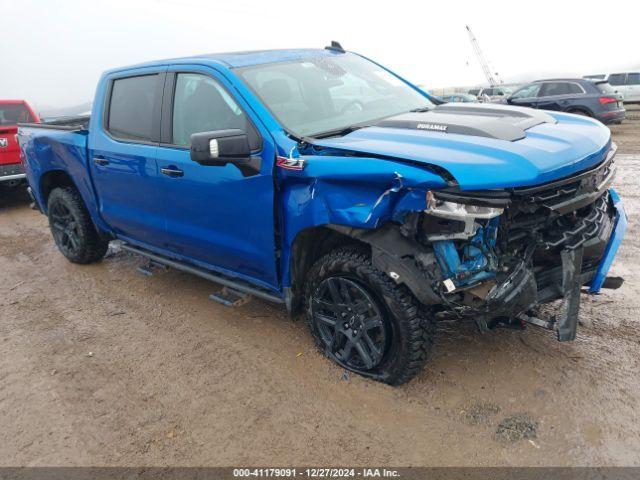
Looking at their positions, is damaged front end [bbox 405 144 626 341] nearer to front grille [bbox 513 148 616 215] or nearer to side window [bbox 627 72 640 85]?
front grille [bbox 513 148 616 215]

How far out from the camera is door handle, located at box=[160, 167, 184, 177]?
3588mm

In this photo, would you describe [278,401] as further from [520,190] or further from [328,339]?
[520,190]

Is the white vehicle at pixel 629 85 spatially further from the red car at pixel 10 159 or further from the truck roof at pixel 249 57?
the red car at pixel 10 159

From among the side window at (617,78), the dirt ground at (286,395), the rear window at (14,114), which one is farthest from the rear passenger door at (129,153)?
the side window at (617,78)

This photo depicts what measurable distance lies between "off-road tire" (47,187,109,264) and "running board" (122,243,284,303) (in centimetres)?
68

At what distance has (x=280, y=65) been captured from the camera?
3.64 meters

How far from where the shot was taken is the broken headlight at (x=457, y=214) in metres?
2.41

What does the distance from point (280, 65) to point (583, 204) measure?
7.09 feet

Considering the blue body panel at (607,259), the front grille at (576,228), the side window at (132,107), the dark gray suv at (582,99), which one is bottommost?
the dark gray suv at (582,99)

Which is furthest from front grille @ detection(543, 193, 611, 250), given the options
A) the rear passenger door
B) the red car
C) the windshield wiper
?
the red car

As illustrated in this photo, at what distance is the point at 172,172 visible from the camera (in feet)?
12.0

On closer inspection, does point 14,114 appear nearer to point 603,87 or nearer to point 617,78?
point 603,87

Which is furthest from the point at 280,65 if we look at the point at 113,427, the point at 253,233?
the point at 113,427

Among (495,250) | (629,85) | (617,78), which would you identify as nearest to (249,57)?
(495,250)
